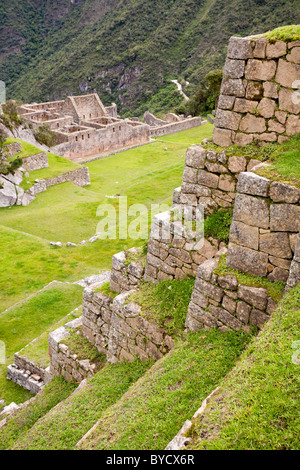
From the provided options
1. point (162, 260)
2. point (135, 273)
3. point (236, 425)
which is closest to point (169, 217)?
point (162, 260)

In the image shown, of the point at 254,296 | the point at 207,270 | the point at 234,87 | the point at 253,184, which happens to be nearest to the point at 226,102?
the point at 234,87

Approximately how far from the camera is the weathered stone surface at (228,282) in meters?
5.32

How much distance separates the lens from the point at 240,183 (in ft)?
17.3

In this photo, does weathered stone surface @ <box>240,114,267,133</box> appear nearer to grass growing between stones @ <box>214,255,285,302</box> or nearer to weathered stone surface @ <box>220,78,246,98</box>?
weathered stone surface @ <box>220,78,246,98</box>

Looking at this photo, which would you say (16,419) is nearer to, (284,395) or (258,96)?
(284,395)

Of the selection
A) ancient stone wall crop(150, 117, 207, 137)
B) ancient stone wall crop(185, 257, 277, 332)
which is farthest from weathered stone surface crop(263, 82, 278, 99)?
ancient stone wall crop(150, 117, 207, 137)

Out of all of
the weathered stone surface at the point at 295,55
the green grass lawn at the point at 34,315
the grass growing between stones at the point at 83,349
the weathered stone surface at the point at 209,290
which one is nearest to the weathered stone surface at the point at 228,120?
the weathered stone surface at the point at 295,55

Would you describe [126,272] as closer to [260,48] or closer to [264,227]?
[264,227]

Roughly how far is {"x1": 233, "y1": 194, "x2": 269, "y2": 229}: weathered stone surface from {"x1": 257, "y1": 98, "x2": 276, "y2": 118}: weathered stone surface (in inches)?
56.0

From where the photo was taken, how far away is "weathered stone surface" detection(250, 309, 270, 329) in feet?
16.7

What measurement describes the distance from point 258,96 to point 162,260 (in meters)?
2.96

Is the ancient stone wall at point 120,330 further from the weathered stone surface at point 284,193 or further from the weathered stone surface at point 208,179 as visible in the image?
the weathered stone surface at point 284,193

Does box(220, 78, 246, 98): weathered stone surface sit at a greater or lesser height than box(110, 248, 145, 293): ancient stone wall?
greater

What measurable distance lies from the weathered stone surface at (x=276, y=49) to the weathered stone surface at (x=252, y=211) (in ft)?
6.74
